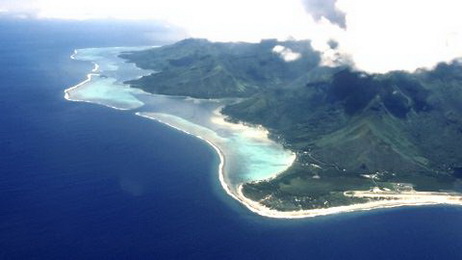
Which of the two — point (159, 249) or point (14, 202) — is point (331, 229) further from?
point (14, 202)

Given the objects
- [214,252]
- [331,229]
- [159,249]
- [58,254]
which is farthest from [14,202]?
[331,229]

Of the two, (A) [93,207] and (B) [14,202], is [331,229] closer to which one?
(A) [93,207]

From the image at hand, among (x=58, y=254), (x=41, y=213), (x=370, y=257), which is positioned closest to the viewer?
(x=58, y=254)

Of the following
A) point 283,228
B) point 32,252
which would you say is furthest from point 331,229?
point 32,252

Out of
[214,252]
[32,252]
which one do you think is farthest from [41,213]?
[214,252]

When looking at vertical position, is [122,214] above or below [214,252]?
above

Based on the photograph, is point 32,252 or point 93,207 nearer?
point 32,252

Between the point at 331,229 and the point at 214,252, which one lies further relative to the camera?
the point at 331,229

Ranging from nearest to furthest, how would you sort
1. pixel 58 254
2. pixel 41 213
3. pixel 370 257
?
pixel 58 254, pixel 370 257, pixel 41 213

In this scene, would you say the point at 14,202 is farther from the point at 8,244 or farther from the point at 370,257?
the point at 370,257
